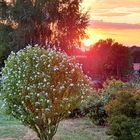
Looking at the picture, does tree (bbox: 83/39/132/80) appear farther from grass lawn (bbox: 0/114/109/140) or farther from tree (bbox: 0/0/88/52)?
tree (bbox: 0/0/88/52)

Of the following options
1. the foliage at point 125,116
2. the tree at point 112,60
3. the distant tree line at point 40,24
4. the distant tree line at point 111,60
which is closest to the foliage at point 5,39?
the distant tree line at point 40,24

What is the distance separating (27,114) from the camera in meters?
10.2

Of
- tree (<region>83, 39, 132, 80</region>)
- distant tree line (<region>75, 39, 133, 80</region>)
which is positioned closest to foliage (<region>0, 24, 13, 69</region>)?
distant tree line (<region>75, 39, 133, 80</region>)

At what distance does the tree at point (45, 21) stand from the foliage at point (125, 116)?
27290 millimetres

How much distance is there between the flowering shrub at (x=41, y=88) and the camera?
396 inches

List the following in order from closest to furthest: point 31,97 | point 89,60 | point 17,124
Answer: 1. point 31,97
2. point 17,124
3. point 89,60

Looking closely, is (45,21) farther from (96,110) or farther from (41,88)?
(41,88)

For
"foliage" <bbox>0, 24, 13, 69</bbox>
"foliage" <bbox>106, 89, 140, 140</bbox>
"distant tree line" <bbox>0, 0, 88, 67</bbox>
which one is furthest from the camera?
"distant tree line" <bbox>0, 0, 88, 67</bbox>

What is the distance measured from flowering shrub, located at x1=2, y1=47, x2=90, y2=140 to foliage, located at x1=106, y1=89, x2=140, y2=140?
0.83 meters

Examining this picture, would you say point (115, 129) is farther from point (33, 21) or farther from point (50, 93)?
point (33, 21)

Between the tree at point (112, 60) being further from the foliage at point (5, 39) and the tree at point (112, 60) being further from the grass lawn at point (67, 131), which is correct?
the foliage at point (5, 39)

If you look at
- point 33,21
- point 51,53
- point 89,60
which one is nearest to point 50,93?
point 51,53

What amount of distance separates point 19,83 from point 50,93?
687 mm

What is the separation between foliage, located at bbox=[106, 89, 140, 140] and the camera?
1003 centimetres
